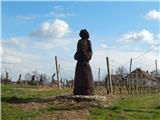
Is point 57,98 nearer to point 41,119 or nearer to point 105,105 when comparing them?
point 105,105

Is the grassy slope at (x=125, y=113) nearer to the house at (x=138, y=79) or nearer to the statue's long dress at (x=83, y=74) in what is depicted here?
the statue's long dress at (x=83, y=74)

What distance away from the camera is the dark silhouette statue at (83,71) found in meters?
18.8

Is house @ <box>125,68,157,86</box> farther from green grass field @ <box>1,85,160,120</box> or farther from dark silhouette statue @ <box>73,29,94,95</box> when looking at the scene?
green grass field @ <box>1,85,160,120</box>

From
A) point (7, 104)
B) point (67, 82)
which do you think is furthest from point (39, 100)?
point (67, 82)

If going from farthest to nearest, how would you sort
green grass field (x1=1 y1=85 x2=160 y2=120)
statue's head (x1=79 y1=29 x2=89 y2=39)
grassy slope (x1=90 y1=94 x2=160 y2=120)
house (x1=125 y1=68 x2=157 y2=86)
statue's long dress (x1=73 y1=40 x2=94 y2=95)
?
house (x1=125 y1=68 x2=157 y2=86) → statue's head (x1=79 y1=29 x2=89 y2=39) → statue's long dress (x1=73 y1=40 x2=94 y2=95) → grassy slope (x1=90 y1=94 x2=160 y2=120) → green grass field (x1=1 y1=85 x2=160 y2=120)

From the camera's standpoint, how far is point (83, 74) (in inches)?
741

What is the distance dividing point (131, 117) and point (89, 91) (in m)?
3.89

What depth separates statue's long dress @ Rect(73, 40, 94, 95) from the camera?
1881cm

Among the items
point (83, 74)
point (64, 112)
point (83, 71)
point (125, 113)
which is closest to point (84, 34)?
point (83, 71)

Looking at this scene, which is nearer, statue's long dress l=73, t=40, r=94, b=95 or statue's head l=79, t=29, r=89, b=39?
statue's long dress l=73, t=40, r=94, b=95

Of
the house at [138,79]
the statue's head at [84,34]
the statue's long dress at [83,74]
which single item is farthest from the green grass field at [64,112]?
the house at [138,79]

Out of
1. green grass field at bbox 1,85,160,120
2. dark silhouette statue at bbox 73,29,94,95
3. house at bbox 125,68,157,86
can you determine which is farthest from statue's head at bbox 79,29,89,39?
house at bbox 125,68,157,86

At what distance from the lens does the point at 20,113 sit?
14.6 meters

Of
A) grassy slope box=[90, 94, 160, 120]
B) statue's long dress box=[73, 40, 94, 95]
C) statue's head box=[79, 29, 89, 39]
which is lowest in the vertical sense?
grassy slope box=[90, 94, 160, 120]
